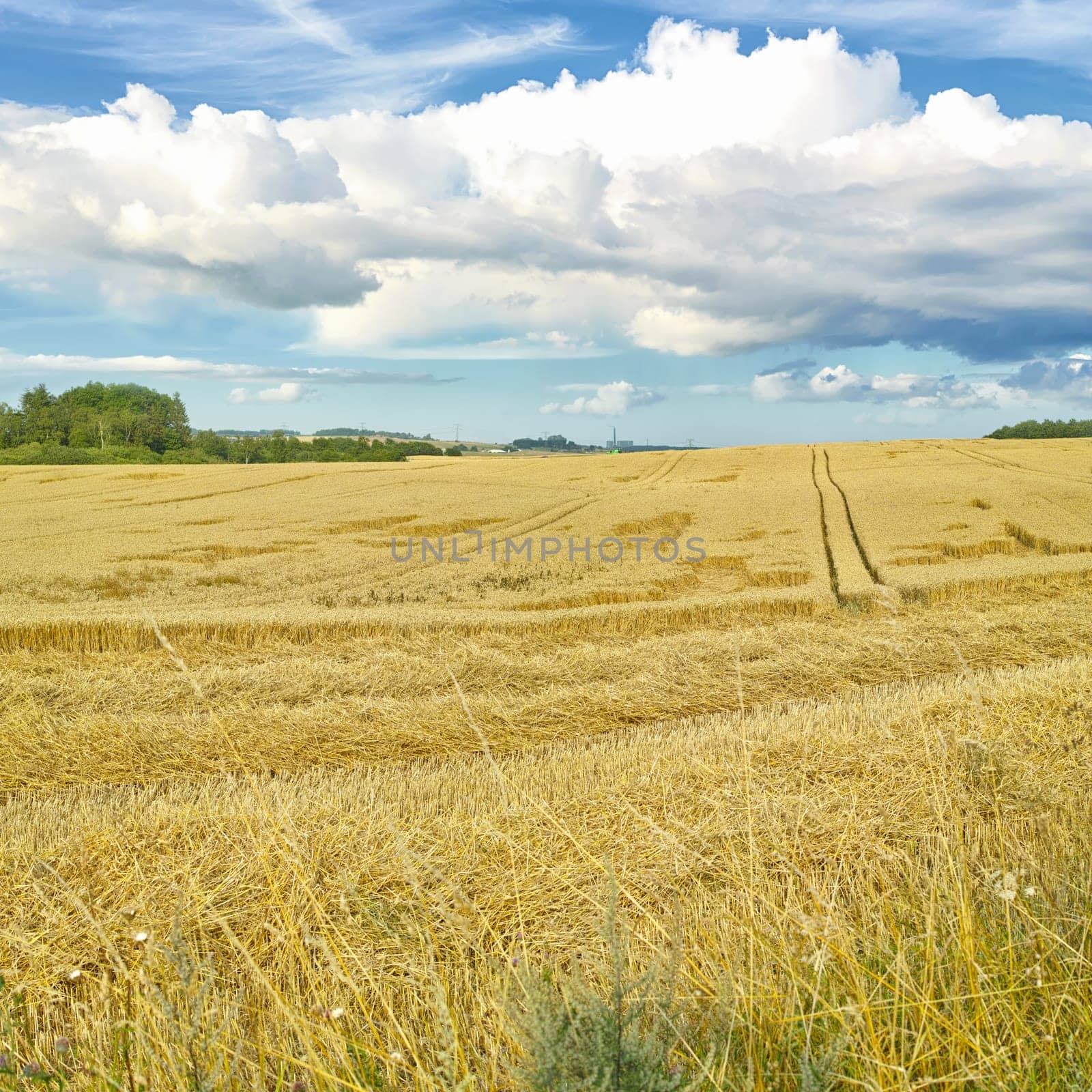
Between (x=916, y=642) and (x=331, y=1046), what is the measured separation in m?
11.1

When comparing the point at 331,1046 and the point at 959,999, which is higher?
the point at 959,999

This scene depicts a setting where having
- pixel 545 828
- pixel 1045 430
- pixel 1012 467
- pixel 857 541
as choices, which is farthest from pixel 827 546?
pixel 1045 430

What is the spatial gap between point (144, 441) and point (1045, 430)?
10179 centimetres

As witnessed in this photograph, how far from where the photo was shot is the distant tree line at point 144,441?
7394 cm

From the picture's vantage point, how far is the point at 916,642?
39.2 feet

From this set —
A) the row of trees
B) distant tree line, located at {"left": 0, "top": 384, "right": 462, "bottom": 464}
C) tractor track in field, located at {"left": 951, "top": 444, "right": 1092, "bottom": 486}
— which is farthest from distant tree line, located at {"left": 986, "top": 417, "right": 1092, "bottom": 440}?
the row of trees

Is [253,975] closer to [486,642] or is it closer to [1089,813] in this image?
[1089,813]

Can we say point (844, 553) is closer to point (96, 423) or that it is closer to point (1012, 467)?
point (1012, 467)

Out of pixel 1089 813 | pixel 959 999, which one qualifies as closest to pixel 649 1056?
pixel 959 999

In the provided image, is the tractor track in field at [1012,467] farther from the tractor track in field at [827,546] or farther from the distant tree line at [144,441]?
the distant tree line at [144,441]

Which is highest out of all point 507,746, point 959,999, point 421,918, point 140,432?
point 140,432

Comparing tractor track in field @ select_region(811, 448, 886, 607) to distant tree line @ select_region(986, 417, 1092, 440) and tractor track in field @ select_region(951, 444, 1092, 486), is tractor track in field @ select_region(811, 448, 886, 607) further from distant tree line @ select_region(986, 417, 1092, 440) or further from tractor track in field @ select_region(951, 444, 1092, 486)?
distant tree line @ select_region(986, 417, 1092, 440)

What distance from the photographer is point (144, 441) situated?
8856 centimetres

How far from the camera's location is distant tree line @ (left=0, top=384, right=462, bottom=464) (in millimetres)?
73938
